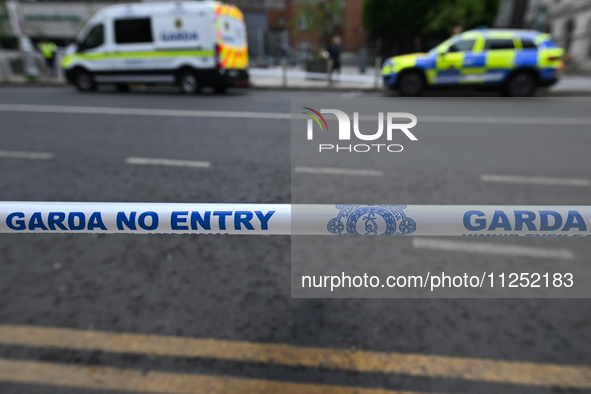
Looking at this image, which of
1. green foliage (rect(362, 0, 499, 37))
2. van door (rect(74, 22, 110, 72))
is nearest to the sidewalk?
van door (rect(74, 22, 110, 72))

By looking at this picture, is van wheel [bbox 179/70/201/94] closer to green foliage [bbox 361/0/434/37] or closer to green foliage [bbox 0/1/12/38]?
green foliage [bbox 0/1/12/38]

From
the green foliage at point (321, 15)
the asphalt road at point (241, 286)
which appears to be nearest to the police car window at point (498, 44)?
the asphalt road at point (241, 286)

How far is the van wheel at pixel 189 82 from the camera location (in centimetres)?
1235

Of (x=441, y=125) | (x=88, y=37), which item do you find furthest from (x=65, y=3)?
(x=441, y=125)

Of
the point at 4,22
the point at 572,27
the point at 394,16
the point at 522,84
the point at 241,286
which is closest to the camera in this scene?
the point at 241,286

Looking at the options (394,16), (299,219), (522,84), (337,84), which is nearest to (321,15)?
(394,16)

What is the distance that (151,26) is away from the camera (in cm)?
1206

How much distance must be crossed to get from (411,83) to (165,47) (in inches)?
298

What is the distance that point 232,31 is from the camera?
1278cm

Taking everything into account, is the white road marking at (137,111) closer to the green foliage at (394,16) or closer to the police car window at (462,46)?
the police car window at (462,46)

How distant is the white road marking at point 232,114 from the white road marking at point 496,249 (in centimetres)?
430

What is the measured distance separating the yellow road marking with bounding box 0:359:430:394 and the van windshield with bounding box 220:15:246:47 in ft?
38.6

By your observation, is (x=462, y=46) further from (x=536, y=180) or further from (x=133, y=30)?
(x=133, y=30)

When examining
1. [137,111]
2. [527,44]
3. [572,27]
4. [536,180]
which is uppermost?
[572,27]
